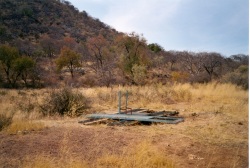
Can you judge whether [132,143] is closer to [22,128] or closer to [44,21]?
[22,128]

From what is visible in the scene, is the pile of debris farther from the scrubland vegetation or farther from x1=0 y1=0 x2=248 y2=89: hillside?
x1=0 y1=0 x2=248 y2=89: hillside

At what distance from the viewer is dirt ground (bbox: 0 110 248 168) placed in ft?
18.2

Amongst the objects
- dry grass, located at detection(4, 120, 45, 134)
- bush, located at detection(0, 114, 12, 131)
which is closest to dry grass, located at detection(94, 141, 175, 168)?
dry grass, located at detection(4, 120, 45, 134)

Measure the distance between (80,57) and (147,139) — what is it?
119 feet

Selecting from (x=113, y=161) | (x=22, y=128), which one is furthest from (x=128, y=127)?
(x=113, y=161)

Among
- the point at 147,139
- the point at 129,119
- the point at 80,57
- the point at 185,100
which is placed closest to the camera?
the point at 147,139

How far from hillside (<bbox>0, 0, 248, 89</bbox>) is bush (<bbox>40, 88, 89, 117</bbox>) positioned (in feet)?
18.5

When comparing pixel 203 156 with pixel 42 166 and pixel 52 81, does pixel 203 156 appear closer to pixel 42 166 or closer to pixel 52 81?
pixel 42 166

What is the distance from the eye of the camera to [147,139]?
6.79 meters

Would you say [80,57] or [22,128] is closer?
[22,128]

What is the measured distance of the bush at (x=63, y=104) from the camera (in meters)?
11.6

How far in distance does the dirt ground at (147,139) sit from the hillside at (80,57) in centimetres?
278

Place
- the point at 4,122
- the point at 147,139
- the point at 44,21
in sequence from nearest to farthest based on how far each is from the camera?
the point at 147,139 < the point at 4,122 < the point at 44,21

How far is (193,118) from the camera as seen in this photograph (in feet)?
32.5
